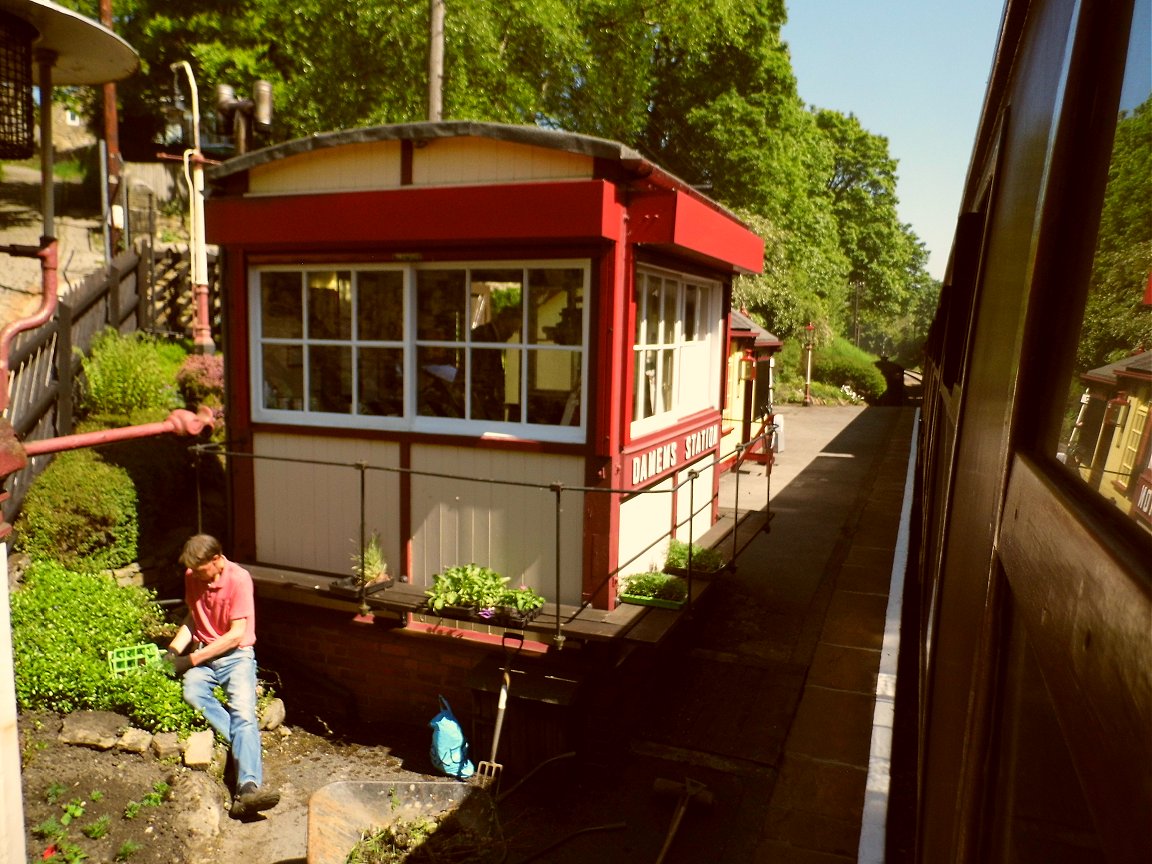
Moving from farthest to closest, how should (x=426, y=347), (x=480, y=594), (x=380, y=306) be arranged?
(x=380, y=306), (x=426, y=347), (x=480, y=594)

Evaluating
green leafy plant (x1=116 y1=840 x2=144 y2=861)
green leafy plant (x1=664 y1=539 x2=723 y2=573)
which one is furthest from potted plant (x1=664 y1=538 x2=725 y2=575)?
green leafy plant (x1=116 y1=840 x2=144 y2=861)

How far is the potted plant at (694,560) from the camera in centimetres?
702

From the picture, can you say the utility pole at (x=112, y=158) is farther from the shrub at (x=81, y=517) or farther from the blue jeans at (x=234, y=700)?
the blue jeans at (x=234, y=700)

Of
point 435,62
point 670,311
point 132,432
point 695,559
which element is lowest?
point 695,559

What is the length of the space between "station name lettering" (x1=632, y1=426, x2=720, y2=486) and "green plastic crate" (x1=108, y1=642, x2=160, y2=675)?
3647 mm

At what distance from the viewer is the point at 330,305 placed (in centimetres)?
681

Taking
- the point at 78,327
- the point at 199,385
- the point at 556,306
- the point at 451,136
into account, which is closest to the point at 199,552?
the point at 556,306

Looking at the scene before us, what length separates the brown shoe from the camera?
226 inches

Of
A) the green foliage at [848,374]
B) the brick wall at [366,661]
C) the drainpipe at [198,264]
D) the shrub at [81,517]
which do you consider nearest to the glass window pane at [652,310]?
the brick wall at [366,661]

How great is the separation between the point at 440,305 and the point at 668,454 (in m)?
2.17

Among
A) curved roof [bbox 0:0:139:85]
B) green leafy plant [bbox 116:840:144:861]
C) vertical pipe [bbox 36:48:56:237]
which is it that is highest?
curved roof [bbox 0:0:139:85]

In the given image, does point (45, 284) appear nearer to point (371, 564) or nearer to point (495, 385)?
point (495, 385)

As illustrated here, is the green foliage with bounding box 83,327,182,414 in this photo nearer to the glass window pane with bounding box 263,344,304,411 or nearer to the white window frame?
the glass window pane with bounding box 263,344,304,411

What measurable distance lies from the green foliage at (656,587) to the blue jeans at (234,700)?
2.70 metres
